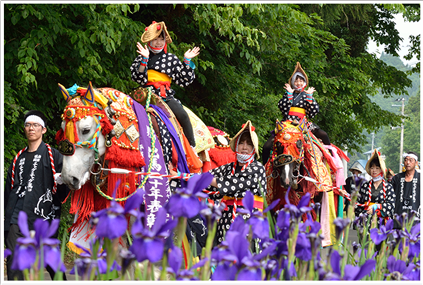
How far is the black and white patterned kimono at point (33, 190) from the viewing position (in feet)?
15.7

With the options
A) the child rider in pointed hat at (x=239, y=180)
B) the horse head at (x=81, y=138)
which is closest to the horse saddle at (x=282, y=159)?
the child rider in pointed hat at (x=239, y=180)

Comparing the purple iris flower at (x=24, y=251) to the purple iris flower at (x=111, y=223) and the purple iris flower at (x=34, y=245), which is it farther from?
the purple iris flower at (x=111, y=223)

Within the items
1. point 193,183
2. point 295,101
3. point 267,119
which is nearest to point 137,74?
point 295,101

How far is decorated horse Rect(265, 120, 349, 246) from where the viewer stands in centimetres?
693

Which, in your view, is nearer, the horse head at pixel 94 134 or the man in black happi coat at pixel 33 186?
the horse head at pixel 94 134

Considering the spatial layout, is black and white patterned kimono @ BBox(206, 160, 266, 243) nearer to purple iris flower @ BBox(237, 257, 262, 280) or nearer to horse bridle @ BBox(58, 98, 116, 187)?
horse bridle @ BBox(58, 98, 116, 187)

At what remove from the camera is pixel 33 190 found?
4.79 m

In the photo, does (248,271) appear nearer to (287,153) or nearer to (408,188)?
(287,153)

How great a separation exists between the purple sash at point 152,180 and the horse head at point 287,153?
2.65 metres

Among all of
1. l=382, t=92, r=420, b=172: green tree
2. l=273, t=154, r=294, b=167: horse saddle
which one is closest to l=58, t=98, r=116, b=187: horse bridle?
l=273, t=154, r=294, b=167: horse saddle

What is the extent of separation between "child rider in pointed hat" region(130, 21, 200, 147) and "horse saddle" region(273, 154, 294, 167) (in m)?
1.84

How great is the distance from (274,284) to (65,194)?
3.69 meters

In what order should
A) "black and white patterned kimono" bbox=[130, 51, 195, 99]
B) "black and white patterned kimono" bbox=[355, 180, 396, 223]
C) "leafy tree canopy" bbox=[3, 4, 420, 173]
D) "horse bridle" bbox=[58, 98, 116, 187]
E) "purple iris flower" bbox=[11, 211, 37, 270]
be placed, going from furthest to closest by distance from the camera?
"leafy tree canopy" bbox=[3, 4, 420, 173]
"black and white patterned kimono" bbox=[355, 180, 396, 223]
"black and white patterned kimono" bbox=[130, 51, 195, 99]
"horse bridle" bbox=[58, 98, 116, 187]
"purple iris flower" bbox=[11, 211, 37, 270]

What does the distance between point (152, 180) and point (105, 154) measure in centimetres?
47
